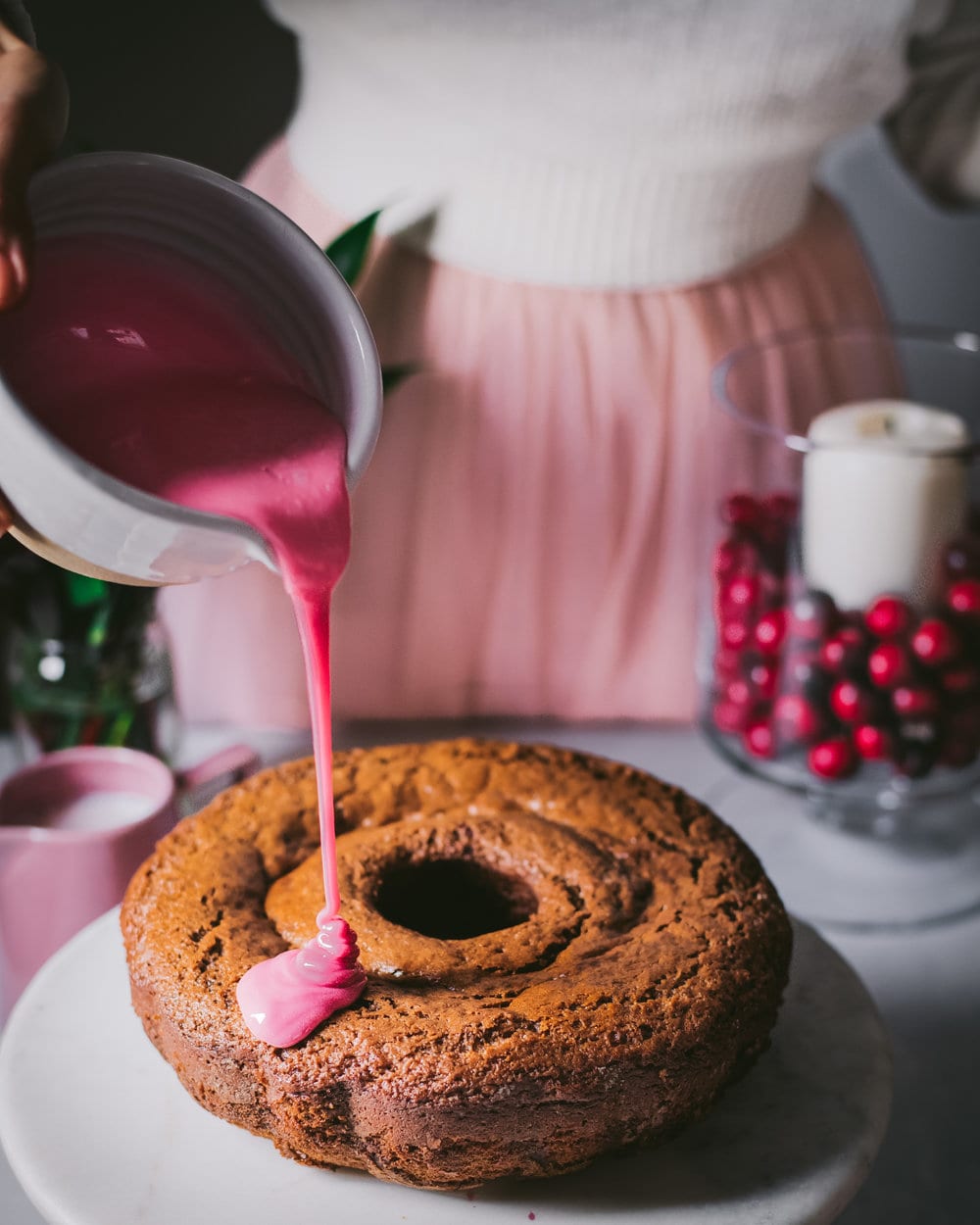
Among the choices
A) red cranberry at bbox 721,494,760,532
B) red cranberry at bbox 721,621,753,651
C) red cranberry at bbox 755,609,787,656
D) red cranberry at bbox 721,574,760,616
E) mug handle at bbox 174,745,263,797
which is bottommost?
mug handle at bbox 174,745,263,797

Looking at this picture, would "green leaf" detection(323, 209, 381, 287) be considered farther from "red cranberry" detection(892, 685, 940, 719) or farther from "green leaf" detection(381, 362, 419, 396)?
"red cranberry" detection(892, 685, 940, 719)

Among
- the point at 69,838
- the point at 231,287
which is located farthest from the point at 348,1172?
the point at 231,287

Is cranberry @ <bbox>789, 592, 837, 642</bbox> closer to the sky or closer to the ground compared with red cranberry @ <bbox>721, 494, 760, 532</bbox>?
closer to the ground

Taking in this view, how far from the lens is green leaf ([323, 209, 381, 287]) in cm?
103

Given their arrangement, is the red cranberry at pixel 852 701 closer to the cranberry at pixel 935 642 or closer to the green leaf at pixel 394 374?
the cranberry at pixel 935 642

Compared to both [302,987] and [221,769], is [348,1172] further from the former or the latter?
[221,769]

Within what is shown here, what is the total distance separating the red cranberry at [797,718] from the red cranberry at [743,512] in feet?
0.44

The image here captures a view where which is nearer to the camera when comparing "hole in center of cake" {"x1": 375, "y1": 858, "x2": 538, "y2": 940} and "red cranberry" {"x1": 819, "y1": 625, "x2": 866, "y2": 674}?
"hole in center of cake" {"x1": 375, "y1": 858, "x2": 538, "y2": 940}

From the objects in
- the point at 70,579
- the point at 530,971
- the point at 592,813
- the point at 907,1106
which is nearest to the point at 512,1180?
the point at 530,971

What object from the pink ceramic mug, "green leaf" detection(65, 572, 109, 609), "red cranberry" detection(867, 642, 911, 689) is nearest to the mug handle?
the pink ceramic mug

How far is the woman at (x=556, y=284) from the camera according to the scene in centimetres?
102

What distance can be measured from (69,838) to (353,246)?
0.49 meters

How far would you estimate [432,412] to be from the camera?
3.93 ft

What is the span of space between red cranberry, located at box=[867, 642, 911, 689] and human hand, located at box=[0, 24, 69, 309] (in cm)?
66
